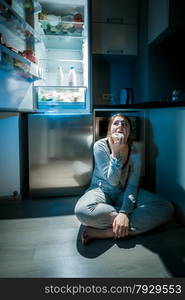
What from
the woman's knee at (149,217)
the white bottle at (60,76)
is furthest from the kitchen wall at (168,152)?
the white bottle at (60,76)

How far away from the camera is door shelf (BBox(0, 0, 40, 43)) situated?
1398mm

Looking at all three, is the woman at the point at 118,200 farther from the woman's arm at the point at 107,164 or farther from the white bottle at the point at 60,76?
the white bottle at the point at 60,76

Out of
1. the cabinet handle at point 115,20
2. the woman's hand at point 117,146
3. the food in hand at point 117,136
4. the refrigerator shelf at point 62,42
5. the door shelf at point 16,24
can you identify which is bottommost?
the woman's hand at point 117,146

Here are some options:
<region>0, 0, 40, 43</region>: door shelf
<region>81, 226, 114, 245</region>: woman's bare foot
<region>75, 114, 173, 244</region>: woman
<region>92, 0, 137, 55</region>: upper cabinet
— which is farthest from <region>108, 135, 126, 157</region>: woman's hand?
<region>92, 0, 137, 55</region>: upper cabinet

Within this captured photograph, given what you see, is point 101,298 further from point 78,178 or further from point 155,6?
point 155,6

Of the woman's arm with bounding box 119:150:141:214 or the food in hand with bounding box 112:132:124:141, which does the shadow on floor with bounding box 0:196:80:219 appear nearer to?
the woman's arm with bounding box 119:150:141:214

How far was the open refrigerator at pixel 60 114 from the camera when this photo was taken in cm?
181

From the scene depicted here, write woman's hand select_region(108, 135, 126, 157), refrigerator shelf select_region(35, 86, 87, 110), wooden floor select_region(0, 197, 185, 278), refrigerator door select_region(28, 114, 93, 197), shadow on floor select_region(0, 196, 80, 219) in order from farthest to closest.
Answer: refrigerator shelf select_region(35, 86, 87, 110) → refrigerator door select_region(28, 114, 93, 197) → shadow on floor select_region(0, 196, 80, 219) → woman's hand select_region(108, 135, 126, 157) → wooden floor select_region(0, 197, 185, 278)

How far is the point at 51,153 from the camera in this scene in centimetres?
182

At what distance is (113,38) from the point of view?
2111mm

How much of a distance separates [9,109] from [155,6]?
140 centimetres

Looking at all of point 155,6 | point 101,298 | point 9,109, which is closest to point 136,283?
point 101,298

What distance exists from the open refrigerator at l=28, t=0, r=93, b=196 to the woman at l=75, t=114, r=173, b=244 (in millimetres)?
477

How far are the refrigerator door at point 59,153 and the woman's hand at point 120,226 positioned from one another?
2.47 ft
